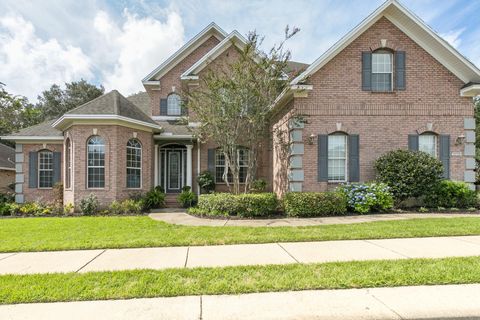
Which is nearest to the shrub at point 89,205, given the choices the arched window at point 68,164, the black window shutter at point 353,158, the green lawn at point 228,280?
the arched window at point 68,164

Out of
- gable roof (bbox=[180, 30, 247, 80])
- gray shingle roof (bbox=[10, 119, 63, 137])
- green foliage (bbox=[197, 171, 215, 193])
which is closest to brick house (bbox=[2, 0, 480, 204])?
gray shingle roof (bbox=[10, 119, 63, 137])

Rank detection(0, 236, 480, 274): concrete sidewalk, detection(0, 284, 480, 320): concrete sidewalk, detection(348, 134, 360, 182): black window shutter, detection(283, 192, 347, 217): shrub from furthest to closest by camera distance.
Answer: detection(348, 134, 360, 182): black window shutter
detection(283, 192, 347, 217): shrub
detection(0, 236, 480, 274): concrete sidewalk
detection(0, 284, 480, 320): concrete sidewalk

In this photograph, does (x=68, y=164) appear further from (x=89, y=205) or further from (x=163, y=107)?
(x=163, y=107)

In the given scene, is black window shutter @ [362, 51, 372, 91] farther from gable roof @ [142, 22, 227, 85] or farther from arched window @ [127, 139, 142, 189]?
arched window @ [127, 139, 142, 189]

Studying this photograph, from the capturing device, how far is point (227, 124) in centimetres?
1062

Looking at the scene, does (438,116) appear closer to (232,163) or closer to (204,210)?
(232,163)

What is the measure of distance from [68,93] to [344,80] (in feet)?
127

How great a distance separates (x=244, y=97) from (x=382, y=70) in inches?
227

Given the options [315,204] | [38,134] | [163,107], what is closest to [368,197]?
[315,204]

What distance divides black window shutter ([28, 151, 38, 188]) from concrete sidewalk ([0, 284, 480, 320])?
13.3 m

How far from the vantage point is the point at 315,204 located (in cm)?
976

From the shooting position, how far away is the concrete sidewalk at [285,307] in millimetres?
3113

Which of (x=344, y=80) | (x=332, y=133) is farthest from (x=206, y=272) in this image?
(x=344, y=80)

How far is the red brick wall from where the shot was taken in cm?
1093
